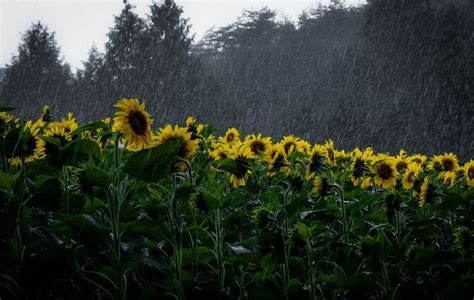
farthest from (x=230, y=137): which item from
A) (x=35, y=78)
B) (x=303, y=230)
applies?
(x=35, y=78)

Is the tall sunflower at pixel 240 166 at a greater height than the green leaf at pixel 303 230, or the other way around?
the tall sunflower at pixel 240 166

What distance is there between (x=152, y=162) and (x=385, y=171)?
197 cm

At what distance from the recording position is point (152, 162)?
1.45m

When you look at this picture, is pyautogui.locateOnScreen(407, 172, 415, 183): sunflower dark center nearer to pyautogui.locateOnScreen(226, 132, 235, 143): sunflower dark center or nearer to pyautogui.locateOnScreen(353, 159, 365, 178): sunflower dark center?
pyautogui.locateOnScreen(353, 159, 365, 178): sunflower dark center

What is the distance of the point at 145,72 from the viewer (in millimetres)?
26297

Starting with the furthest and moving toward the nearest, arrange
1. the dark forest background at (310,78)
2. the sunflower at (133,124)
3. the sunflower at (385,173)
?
the dark forest background at (310,78)
the sunflower at (385,173)
the sunflower at (133,124)

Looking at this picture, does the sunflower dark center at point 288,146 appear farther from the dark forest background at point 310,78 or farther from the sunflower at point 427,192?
the dark forest background at point 310,78

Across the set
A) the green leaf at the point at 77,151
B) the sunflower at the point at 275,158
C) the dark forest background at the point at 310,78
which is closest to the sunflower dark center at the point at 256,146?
the sunflower at the point at 275,158

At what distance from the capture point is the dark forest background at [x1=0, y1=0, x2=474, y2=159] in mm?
20344

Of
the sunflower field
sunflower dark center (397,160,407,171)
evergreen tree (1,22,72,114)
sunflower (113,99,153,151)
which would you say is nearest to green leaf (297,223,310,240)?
the sunflower field

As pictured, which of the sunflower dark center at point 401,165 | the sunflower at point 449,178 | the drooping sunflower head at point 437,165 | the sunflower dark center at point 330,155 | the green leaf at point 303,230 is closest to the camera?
the green leaf at point 303,230

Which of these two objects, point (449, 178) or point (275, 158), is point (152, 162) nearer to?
point (275, 158)

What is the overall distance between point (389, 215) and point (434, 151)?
18026 mm

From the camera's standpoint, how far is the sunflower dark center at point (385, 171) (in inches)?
122
